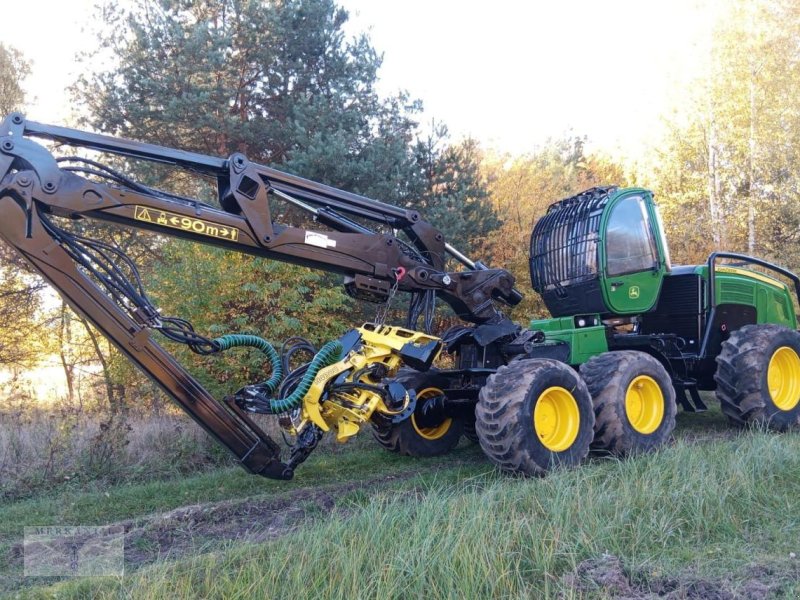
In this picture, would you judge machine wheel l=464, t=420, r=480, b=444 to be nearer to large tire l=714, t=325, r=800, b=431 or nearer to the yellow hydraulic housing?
the yellow hydraulic housing

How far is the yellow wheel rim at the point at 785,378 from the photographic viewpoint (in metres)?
8.34

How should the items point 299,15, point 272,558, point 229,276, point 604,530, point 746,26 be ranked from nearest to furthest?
1. point 272,558
2. point 604,530
3. point 229,276
4. point 299,15
5. point 746,26

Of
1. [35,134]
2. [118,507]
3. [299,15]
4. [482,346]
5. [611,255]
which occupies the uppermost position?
[299,15]

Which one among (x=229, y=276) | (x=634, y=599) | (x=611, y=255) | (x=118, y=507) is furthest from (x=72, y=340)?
(x=634, y=599)

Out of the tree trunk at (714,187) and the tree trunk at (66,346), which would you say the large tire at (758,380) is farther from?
the tree trunk at (66,346)

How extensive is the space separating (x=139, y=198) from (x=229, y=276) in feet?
16.6

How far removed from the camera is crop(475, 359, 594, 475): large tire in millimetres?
5852

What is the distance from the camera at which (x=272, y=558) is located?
3.65m

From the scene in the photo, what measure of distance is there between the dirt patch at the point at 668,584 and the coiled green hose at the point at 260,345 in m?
3.36

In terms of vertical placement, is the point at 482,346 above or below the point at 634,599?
above

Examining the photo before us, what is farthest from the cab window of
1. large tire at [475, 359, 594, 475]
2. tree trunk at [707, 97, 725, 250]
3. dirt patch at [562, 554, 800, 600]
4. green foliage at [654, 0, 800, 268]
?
tree trunk at [707, 97, 725, 250]

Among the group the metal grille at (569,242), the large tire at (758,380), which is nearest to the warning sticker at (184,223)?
the metal grille at (569,242)

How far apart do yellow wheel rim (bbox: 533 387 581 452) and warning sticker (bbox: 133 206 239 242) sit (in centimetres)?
310

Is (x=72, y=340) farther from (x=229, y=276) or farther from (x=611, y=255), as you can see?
(x=611, y=255)
